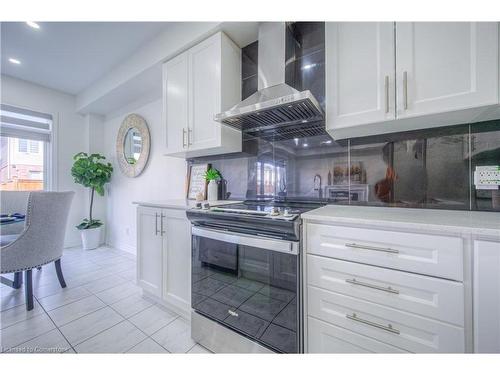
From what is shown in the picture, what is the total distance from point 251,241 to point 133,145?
2.96 meters

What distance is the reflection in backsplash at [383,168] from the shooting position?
1.10 metres

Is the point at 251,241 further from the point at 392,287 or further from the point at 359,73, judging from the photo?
the point at 359,73

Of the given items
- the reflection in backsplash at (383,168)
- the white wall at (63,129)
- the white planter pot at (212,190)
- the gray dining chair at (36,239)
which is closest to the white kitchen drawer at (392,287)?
the reflection in backsplash at (383,168)

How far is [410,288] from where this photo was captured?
31.6 inches

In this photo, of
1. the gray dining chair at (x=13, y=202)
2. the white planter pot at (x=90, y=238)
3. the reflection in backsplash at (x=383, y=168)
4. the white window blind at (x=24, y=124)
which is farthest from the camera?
the white planter pot at (x=90, y=238)

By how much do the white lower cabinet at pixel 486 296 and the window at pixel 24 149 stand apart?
4.95m

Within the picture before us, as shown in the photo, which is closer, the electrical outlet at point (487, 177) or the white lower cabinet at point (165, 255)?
the electrical outlet at point (487, 177)

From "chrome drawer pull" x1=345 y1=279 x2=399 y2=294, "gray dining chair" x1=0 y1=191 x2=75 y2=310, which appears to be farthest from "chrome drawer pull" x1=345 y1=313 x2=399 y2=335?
"gray dining chair" x1=0 y1=191 x2=75 y2=310

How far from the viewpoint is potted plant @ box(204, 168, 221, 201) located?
6.34ft

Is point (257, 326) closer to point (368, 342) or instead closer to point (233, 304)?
point (233, 304)

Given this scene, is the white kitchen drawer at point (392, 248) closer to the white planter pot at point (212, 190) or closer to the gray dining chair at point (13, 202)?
the white planter pot at point (212, 190)

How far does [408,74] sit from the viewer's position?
3.32 ft

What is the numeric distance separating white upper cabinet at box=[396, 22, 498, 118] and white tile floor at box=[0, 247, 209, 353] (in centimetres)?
198
